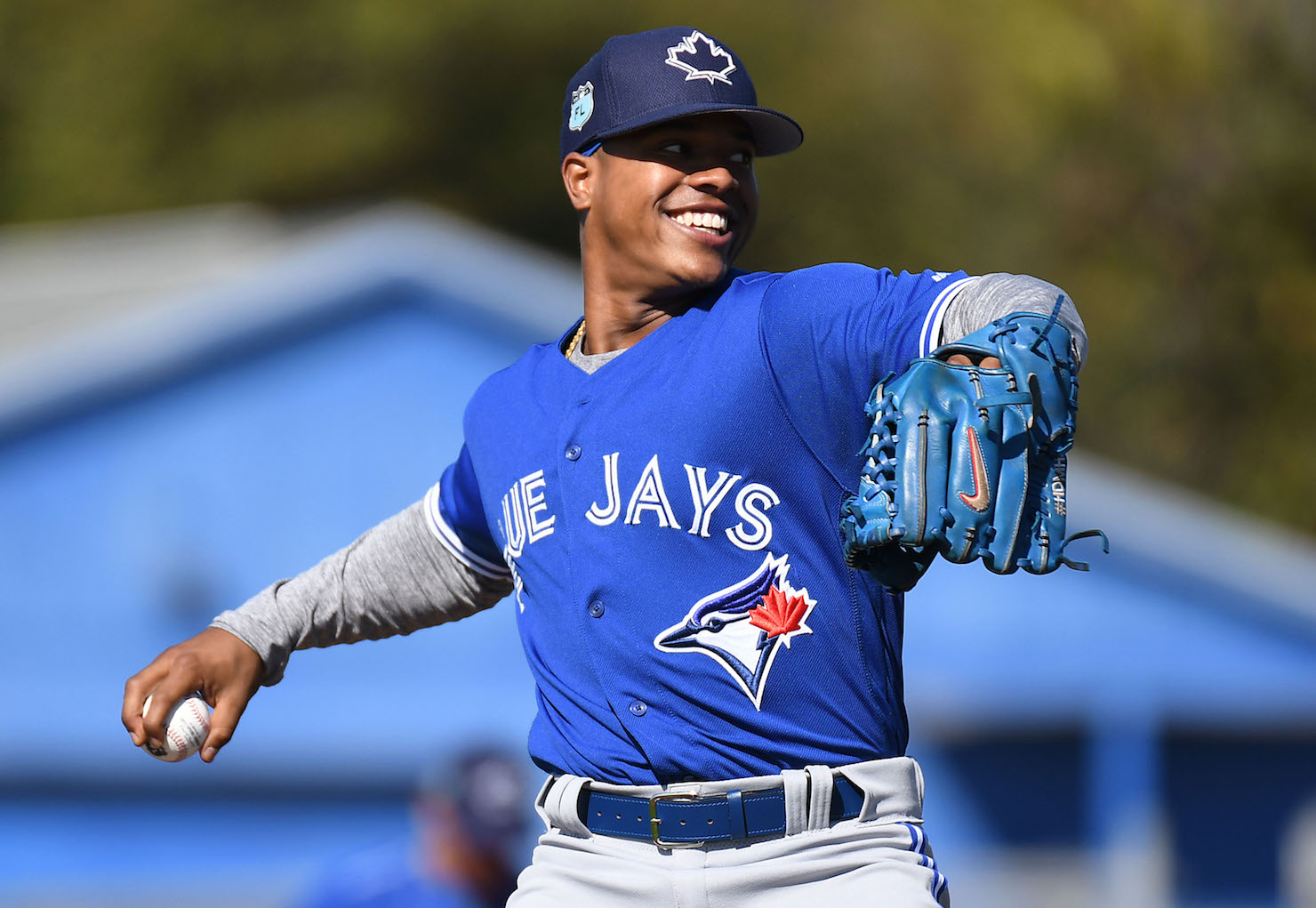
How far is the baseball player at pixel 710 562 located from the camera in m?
3.09

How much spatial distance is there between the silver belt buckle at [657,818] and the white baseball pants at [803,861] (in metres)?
0.01

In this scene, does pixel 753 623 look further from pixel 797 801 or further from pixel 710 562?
pixel 797 801

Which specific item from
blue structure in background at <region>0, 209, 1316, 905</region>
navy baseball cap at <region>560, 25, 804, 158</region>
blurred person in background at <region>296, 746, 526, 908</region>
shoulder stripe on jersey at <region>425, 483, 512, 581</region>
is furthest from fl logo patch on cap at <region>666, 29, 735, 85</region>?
blue structure in background at <region>0, 209, 1316, 905</region>

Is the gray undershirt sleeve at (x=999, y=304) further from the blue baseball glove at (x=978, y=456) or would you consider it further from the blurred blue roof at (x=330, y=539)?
the blurred blue roof at (x=330, y=539)

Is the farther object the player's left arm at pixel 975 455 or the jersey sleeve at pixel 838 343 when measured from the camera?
the jersey sleeve at pixel 838 343

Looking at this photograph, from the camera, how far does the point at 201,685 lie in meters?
3.47

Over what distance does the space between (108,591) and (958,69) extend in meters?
18.4

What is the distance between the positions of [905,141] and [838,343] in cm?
2491

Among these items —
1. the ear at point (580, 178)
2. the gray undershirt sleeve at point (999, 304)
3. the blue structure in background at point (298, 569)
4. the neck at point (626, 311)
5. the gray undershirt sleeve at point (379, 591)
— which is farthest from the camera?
the blue structure in background at point (298, 569)

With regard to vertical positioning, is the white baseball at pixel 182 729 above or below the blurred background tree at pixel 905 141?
below

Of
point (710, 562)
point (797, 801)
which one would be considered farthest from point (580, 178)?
point (797, 801)

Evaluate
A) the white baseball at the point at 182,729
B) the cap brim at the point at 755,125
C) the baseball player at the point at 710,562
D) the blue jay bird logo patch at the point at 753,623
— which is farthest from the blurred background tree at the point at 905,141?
the white baseball at the point at 182,729

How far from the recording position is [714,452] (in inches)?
124

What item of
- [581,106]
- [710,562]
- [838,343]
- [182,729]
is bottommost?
[182,729]
